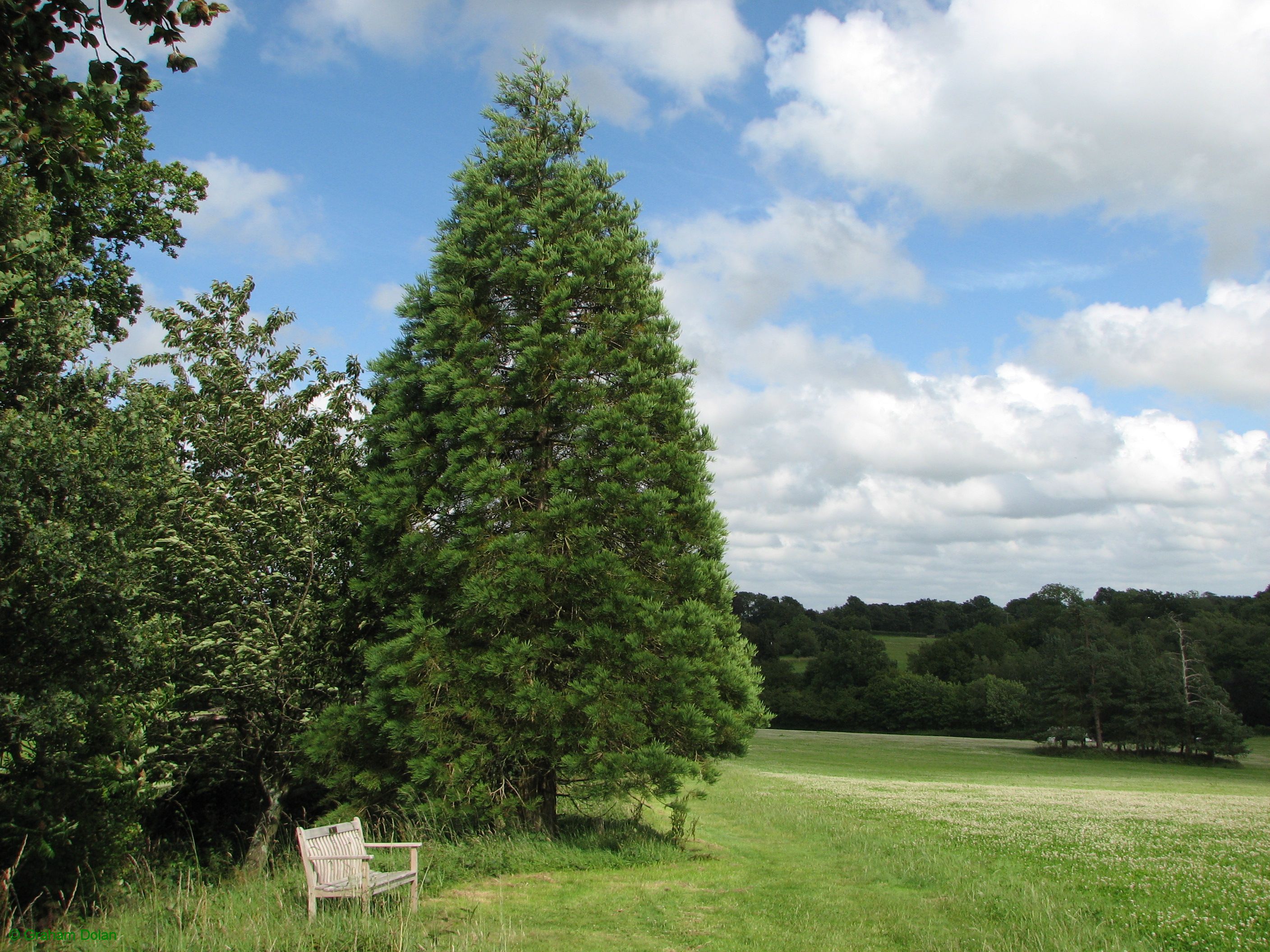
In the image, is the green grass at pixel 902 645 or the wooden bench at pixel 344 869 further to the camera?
the green grass at pixel 902 645

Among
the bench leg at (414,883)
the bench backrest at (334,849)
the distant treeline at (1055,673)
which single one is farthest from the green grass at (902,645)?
the bench backrest at (334,849)

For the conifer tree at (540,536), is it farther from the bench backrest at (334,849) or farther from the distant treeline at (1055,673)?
the distant treeline at (1055,673)

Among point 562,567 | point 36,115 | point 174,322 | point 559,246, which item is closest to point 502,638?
point 562,567

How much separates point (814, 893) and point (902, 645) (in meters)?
122

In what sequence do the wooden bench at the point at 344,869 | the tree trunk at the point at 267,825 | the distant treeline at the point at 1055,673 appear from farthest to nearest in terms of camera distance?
1. the distant treeline at the point at 1055,673
2. the tree trunk at the point at 267,825
3. the wooden bench at the point at 344,869

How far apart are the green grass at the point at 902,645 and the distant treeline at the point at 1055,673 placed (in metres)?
3.24

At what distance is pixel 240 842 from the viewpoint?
50.2 ft

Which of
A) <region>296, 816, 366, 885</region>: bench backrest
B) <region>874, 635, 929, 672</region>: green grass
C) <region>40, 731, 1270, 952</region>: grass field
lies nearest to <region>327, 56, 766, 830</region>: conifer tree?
<region>40, 731, 1270, 952</region>: grass field

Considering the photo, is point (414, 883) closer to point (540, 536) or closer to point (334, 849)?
point (334, 849)

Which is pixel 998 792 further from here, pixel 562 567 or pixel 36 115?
pixel 36 115

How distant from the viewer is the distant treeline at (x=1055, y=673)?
6053cm

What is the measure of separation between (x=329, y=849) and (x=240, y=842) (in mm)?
8623

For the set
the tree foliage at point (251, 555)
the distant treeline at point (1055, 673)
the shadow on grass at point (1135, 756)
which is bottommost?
the shadow on grass at point (1135, 756)

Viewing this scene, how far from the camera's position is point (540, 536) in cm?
1250
